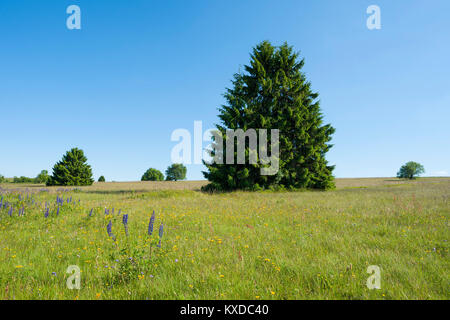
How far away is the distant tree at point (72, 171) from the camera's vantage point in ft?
134

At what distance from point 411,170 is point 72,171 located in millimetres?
98566

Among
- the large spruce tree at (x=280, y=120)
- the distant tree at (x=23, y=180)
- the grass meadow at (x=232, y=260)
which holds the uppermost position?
the large spruce tree at (x=280, y=120)

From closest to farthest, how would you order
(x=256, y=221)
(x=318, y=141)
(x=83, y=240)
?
(x=83, y=240) < (x=256, y=221) < (x=318, y=141)

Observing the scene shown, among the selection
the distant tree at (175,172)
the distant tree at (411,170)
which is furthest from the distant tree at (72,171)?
the distant tree at (411,170)

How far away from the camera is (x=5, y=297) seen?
2.79 meters

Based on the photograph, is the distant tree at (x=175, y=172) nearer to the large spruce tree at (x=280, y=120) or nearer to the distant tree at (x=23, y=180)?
the distant tree at (x=23, y=180)

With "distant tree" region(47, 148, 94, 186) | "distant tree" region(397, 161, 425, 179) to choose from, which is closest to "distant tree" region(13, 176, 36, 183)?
"distant tree" region(47, 148, 94, 186)

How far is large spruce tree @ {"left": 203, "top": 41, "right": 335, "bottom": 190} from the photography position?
1991 cm

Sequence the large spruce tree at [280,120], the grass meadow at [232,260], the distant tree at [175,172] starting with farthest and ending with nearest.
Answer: the distant tree at [175,172], the large spruce tree at [280,120], the grass meadow at [232,260]

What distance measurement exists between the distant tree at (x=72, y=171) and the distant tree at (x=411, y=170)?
313 ft

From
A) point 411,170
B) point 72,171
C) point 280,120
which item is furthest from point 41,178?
point 411,170
